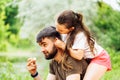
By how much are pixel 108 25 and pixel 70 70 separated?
316 inches

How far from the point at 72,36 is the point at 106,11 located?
8516 mm

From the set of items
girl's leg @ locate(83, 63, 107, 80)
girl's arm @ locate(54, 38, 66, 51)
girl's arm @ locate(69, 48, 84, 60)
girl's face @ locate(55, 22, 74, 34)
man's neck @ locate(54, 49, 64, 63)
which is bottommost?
girl's leg @ locate(83, 63, 107, 80)

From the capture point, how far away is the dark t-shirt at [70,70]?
4.84 metres

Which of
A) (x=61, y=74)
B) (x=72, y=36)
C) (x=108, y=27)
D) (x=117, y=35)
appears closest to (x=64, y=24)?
(x=72, y=36)

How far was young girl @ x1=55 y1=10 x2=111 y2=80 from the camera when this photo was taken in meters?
4.75

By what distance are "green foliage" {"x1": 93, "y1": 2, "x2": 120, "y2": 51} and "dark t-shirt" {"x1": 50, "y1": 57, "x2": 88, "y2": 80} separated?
660cm

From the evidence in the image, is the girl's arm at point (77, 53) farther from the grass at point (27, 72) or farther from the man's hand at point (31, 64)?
the grass at point (27, 72)

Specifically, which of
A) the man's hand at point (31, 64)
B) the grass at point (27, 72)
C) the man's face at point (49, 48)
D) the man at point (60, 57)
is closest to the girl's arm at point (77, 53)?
the man at point (60, 57)

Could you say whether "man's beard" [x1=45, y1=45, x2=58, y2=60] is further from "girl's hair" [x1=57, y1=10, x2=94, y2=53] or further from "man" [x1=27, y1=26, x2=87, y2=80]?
"girl's hair" [x1=57, y1=10, x2=94, y2=53]

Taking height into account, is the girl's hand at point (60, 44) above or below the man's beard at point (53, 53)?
above

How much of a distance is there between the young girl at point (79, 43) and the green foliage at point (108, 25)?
670 centimetres

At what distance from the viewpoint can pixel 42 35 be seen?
16.1 feet

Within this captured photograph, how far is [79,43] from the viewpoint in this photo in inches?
187

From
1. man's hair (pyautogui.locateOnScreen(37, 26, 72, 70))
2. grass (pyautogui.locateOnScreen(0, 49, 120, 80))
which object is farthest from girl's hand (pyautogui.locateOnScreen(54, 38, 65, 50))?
grass (pyautogui.locateOnScreen(0, 49, 120, 80))
